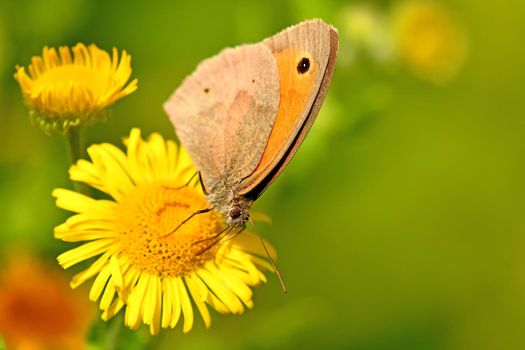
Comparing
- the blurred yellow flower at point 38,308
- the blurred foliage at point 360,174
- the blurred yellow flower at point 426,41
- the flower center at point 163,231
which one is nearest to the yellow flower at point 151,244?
the flower center at point 163,231

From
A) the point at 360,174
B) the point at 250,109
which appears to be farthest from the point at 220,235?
the point at 360,174

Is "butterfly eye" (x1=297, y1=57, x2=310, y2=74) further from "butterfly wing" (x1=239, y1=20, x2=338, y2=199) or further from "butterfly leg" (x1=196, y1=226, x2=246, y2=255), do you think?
"butterfly leg" (x1=196, y1=226, x2=246, y2=255)

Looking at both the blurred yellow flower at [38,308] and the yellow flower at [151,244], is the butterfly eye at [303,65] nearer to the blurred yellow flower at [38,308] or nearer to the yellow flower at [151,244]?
the yellow flower at [151,244]

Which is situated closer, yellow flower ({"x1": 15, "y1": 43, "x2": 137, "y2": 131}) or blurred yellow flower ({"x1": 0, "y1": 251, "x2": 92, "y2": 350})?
yellow flower ({"x1": 15, "y1": 43, "x2": 137, "y2": 131})

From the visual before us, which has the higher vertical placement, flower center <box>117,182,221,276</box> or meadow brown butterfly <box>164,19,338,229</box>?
meadow brown butterfly <box>164,19,338,229</box>

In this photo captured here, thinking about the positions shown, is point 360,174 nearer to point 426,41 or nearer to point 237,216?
point 426,41

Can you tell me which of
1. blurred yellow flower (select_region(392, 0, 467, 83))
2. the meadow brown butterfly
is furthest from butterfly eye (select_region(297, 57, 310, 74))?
blurred yellow flower (select_region(392, 0, 467, 83))
